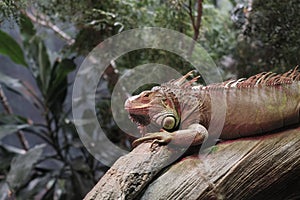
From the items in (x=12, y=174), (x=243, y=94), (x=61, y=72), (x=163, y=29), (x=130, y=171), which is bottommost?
(x=12, y=174)

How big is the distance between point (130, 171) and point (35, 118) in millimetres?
2912

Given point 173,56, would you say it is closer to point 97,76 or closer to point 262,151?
point 97,76

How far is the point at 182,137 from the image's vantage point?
1.63 metres

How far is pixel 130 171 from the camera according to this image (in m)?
1.56

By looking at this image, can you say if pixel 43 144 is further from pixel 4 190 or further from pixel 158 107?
pixel 158 107

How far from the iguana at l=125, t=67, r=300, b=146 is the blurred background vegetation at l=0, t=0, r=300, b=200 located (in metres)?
0.83

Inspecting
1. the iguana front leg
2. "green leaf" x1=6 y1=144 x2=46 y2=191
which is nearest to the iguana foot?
the iguana front leg

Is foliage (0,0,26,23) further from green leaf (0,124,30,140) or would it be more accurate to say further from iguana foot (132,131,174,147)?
green leaf (0,124,30,140)

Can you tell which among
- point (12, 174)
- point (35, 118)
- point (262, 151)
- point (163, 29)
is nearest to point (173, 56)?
point (163, 29)

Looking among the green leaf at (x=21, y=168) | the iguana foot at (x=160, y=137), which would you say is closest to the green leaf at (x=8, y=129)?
the green leaf at (x=21, y=168)

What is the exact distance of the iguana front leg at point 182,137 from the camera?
1.63 meters

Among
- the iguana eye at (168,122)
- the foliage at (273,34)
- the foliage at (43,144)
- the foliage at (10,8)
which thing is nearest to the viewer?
the iguana eye at (168,122)

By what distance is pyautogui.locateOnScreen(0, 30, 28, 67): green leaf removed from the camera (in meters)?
3.04

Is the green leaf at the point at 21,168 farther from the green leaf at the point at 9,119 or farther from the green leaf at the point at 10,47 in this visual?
the green leaf at the point at 10,47
